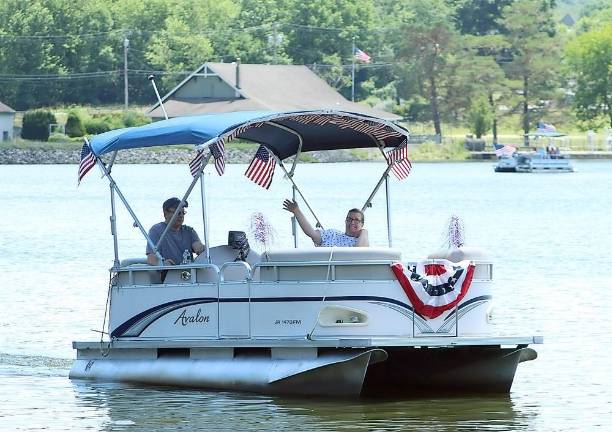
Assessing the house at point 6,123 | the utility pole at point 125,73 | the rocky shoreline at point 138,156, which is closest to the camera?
the rocky shoreline at point 138,156

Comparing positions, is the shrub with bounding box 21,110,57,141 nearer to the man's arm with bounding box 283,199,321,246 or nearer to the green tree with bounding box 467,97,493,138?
the green tree with bounding box 467,97,493,138

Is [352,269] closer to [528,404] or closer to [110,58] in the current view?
[528,404]

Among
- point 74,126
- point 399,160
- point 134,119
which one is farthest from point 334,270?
point 134,119

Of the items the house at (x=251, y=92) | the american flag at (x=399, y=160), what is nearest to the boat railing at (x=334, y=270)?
the american flag at (x=399, y=160)

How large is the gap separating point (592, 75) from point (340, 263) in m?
125

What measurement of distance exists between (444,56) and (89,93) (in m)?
26.7

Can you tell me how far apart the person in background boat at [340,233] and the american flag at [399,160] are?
107 centimetres

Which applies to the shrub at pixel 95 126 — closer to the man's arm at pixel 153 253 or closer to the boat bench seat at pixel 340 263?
the man's arm at pixel 153 253

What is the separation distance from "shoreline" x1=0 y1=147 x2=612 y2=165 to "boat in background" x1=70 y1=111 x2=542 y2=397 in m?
89.6

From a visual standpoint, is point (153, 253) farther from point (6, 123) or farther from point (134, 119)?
point (6, 123)

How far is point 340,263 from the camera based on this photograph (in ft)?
48.5

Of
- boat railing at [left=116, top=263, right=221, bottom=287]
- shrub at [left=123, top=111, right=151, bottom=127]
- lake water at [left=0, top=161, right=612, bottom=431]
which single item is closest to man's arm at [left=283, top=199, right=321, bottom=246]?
boat railing at [left=116, top=263, right=221, bottom=287]

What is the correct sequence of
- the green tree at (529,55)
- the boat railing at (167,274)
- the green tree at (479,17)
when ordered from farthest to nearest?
1. the green tree at (479,17)
2. the green tree at (529,55)
3. the boat railing at (167,274)

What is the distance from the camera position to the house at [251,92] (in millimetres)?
117375
